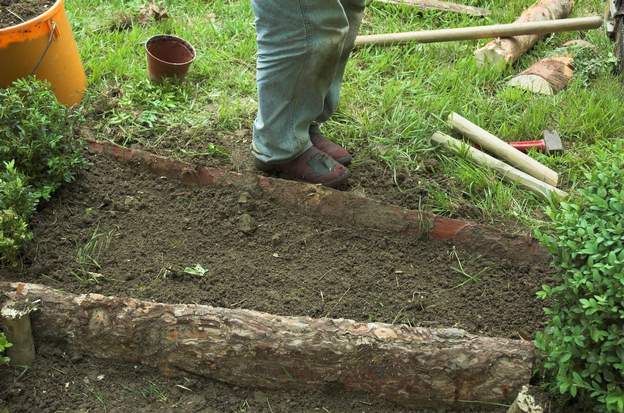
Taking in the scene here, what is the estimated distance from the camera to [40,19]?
401 centimetres

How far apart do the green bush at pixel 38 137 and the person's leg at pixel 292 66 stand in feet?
2.96

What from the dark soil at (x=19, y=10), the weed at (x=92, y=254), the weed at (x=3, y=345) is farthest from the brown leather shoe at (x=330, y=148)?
the weed at (x=3, y=345)

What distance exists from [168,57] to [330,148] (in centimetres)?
138

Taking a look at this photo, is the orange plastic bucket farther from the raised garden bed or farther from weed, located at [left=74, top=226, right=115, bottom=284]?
weed, located at [left=74, top=226, right=115, bottom=284]

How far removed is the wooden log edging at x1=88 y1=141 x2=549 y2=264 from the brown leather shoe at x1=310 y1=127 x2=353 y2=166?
399 mm

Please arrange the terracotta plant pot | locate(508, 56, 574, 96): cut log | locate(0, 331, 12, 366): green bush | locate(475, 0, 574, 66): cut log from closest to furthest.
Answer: locate(0, 331, 12, 366): green bush
the terracotta plant pot
locate(508, 56, 574, 96): cut log
locate(475, 0, 574, 66): cut log

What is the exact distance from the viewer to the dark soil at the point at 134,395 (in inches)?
110

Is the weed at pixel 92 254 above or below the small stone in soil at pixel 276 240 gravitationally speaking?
above

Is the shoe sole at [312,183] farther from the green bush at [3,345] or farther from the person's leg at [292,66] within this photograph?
the green bush at [3,345]

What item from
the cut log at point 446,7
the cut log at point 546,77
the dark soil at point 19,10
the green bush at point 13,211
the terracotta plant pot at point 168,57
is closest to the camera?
the green bush at point 13,211

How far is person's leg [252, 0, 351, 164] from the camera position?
3.25m

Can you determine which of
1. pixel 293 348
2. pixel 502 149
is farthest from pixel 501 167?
pixel 293 348

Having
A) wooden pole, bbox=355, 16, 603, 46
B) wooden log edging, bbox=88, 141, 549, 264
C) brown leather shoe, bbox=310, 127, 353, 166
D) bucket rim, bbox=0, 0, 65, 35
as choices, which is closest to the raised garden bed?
wooden log edging, bbox=88, 141, 549, 264

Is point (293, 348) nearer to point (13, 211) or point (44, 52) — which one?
point (13, 211)
